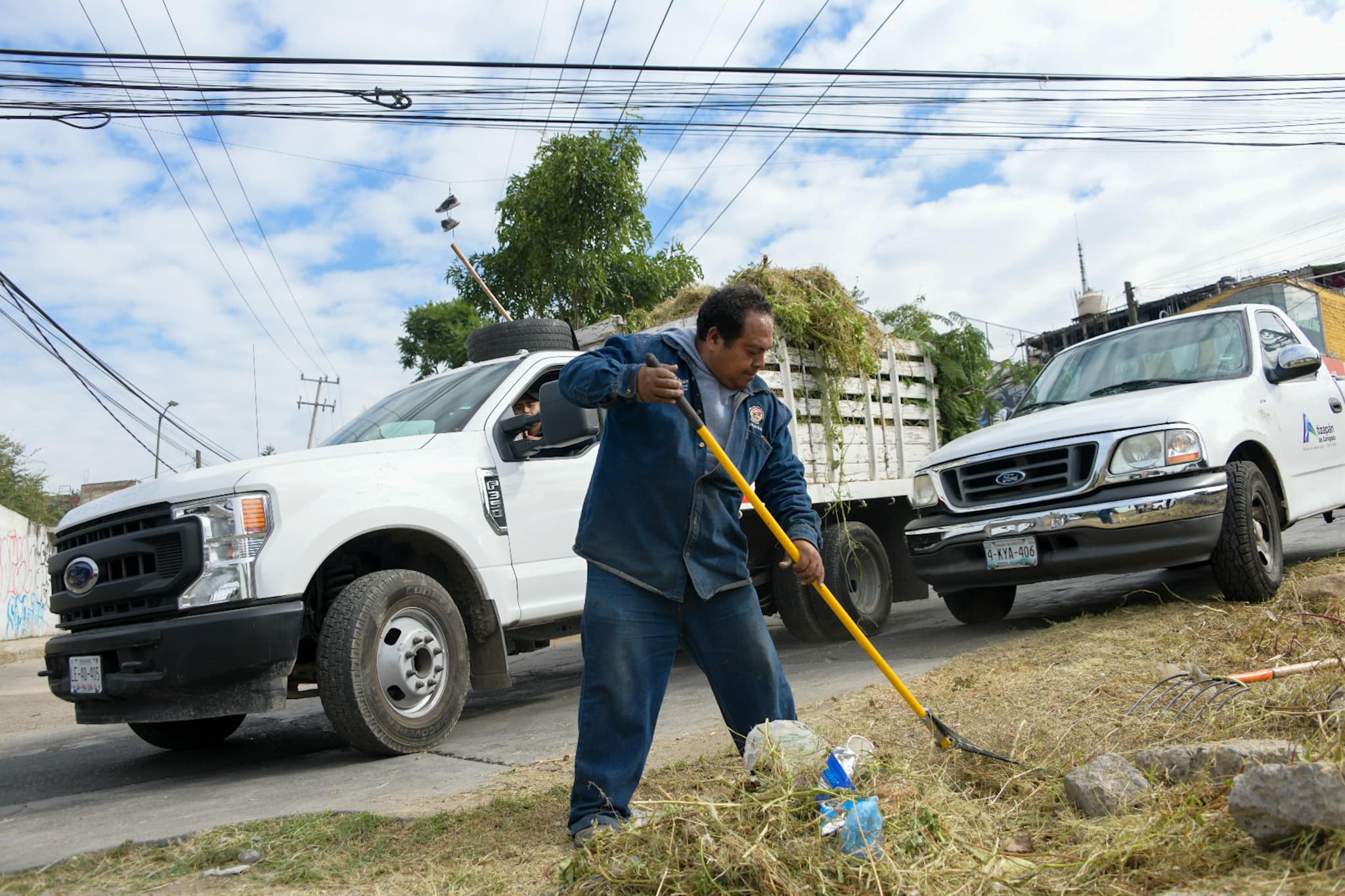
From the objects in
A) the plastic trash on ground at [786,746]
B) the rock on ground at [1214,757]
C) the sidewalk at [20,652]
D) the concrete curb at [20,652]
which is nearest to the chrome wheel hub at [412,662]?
the plastic trash on ground at [786,746]

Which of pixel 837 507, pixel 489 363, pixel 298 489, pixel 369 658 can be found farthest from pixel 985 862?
pixel 837 507

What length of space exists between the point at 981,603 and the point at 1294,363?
253 cm

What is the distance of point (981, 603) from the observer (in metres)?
7.18

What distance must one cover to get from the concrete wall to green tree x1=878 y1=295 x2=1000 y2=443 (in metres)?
17.6

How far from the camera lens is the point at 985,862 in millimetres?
2398

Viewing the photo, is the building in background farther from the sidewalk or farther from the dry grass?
the sidewalk

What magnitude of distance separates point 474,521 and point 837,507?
118 inches

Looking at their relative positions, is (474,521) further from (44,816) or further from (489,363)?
(44,816)

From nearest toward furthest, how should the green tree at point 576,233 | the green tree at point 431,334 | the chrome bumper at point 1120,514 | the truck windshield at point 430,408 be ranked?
the chrome bumper at point 1120,514 → the truck windshield at point 430,408 → the green tree at point 576,233 → the green tree at point 431,334

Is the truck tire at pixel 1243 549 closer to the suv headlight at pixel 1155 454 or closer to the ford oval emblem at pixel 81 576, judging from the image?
the suv headlight at pixel 1155 454

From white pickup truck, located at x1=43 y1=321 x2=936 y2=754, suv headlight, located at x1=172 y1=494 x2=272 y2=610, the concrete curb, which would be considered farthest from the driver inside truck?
the concrete curb

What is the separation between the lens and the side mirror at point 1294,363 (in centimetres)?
649

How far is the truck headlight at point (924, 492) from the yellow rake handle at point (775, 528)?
127 inches

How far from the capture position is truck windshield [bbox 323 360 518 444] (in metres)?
5.61
